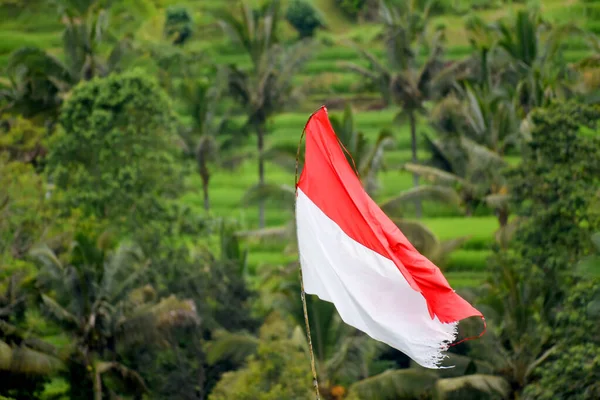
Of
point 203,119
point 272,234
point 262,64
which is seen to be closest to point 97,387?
point 272,234

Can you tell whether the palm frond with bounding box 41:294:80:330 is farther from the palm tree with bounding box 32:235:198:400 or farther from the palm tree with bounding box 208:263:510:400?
the palm tree with bounding box 208:263:510:400

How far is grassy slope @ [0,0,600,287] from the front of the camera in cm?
2766

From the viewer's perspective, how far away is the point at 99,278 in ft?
60.6

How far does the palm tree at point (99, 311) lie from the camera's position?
18172mm

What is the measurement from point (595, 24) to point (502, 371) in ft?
68.8

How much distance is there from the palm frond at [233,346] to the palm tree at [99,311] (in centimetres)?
66

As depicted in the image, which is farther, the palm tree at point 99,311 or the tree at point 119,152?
the tree at point 119,152

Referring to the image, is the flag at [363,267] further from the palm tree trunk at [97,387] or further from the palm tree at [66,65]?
the palm tree at [66,65]

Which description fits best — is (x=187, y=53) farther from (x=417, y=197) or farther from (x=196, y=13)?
(x=417, y=197)

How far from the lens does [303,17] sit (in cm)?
3872

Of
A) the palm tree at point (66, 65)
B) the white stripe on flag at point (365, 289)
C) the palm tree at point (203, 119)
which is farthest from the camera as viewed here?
the palm tree at point (66, 65)

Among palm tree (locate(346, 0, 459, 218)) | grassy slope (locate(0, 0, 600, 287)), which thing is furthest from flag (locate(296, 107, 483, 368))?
palm tree (locate(346, 0, 459, 218))

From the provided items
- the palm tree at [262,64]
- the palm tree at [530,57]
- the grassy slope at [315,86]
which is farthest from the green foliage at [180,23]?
the palm tree at [530,57]

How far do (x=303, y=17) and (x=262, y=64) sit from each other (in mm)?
12457
